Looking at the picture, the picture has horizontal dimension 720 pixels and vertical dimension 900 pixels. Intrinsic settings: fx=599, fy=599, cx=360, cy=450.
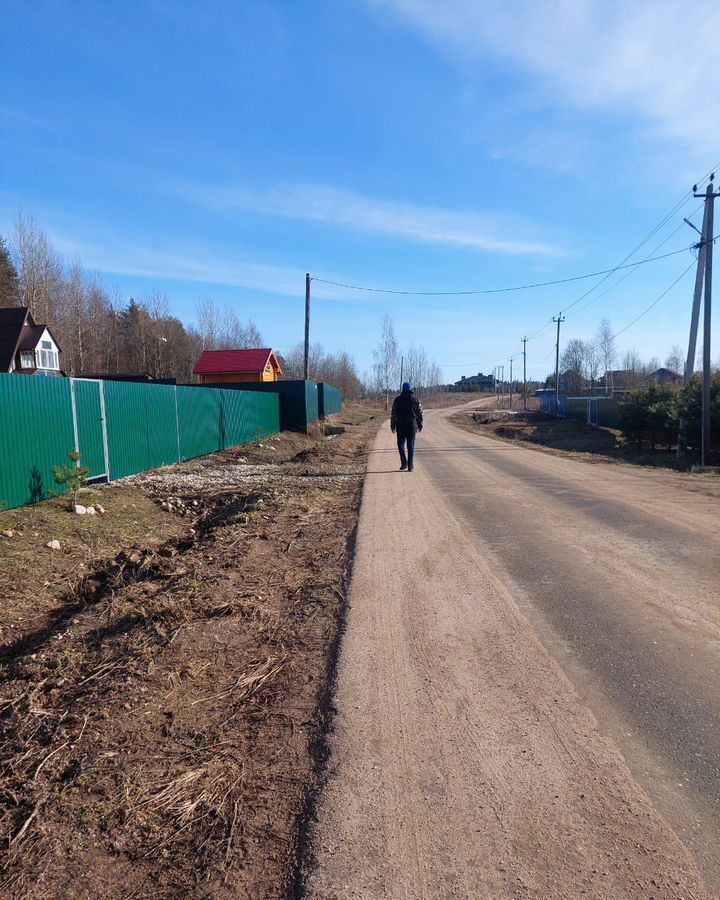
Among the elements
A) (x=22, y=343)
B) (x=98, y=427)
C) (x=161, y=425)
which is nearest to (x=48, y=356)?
(x=22, y=343)

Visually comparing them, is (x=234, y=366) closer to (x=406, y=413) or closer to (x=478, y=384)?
(x=406, y=413)

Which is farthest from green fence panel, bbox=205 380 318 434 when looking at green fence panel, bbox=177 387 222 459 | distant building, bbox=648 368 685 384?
distant building, bbox=648 368 685 384

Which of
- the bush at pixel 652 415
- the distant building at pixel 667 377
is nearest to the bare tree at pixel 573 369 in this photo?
the distant building at pixel 667 377

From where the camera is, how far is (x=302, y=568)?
5.86 metres

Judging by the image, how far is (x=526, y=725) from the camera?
3.01m

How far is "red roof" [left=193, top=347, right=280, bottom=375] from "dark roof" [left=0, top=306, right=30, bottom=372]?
33.3 ft

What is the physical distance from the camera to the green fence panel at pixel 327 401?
1444 inches

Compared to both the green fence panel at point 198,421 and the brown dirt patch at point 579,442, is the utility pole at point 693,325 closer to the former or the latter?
the brown dirt patch at point 579,442

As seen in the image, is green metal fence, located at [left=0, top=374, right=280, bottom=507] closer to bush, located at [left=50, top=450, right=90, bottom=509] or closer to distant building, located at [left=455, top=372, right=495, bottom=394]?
bush, located at [left=50, top=450, right=90, bottom=509]

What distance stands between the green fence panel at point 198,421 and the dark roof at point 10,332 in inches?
793

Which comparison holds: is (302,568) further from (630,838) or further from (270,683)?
(630,838)

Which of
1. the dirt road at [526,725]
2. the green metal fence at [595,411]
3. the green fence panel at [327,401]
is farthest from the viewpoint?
the green fence panel at [327,401]

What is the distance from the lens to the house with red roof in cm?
3850

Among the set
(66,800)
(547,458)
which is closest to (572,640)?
(66,800)
